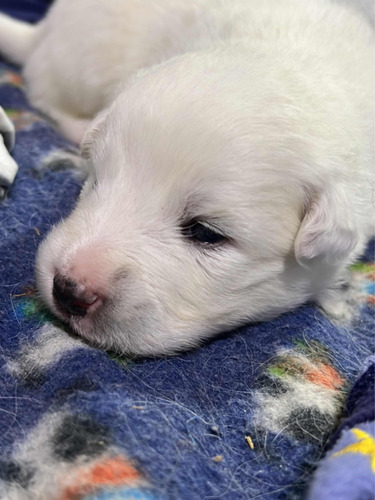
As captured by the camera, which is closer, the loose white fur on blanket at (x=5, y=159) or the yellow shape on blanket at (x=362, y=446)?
the yellow shape on blanket at (x=362, y=446)

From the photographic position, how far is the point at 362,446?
4.47 feet

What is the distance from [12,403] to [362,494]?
813 millimetres

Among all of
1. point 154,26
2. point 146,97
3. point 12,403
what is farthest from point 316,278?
point 154,26

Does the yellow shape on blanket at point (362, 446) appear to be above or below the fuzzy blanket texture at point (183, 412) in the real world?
above

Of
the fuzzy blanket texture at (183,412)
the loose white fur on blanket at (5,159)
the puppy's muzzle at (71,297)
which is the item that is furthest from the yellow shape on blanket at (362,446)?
the loose white fur on blanket at (5,159)

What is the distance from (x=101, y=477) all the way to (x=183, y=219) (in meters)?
0.77

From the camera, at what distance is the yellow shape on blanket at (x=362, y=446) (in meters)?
1.34

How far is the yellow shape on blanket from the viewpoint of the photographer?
52.8 inches

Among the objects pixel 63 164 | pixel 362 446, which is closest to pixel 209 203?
pixel 362 446

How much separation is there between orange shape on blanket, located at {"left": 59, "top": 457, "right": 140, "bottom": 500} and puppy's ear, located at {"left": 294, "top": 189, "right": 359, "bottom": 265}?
82cm

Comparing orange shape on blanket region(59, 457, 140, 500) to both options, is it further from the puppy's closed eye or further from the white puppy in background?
the puppy's closed eye

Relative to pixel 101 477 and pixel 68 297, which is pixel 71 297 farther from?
pixel 101 477

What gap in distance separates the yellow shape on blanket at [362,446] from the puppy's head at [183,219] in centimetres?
54

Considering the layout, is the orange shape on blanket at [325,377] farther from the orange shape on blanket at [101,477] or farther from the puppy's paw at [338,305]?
the orange shape on blanket at [101,477]
